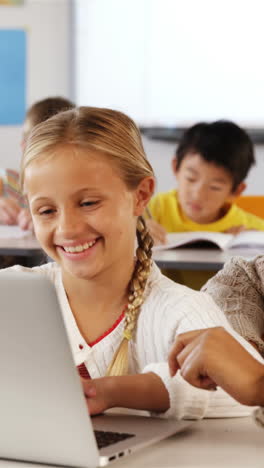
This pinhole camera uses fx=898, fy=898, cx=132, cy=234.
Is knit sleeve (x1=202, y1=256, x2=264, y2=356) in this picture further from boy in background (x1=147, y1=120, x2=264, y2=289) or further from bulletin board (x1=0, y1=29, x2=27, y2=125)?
bulletin board (x1=0, y1=29, x2=27, y2=125)

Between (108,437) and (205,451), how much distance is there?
0.32 ft

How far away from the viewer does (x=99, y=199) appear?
1.16 m

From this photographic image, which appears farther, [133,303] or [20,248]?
[20,248]

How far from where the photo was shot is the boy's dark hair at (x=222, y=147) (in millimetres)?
3320

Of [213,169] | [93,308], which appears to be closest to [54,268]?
[93,308]

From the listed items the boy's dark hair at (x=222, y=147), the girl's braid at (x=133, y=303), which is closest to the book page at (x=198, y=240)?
the boy's dark hair at (x=222, y=147)

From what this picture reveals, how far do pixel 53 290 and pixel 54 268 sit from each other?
0.59m

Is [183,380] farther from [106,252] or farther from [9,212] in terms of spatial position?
[9,212]

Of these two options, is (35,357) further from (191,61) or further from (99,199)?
(191,61)

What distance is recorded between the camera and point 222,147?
11.0 ft

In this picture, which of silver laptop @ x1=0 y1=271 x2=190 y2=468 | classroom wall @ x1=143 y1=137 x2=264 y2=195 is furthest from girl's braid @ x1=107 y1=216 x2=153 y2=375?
classroom wall @ x1=143 y1=137 x2=264 y2=195

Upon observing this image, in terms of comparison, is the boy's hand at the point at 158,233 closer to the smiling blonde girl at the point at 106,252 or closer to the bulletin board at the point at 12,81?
the smiling blonde girl at the point at 106,252

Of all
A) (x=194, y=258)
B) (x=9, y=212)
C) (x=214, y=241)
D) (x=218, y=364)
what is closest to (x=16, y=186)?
(x=9, y=212)

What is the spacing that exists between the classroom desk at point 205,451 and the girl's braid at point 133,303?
19cm
